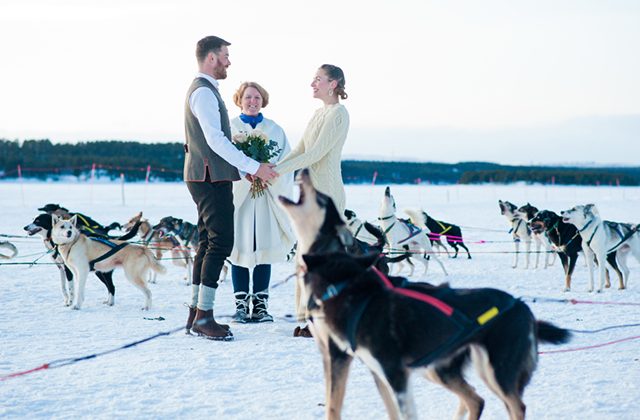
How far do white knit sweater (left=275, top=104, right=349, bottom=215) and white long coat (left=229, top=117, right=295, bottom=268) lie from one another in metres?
0.47

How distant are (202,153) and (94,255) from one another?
279 cm

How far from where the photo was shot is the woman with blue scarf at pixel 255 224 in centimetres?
532

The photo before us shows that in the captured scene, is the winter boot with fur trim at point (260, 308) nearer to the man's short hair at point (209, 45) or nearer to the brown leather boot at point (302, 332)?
the brown leather boot at point (302, 332)

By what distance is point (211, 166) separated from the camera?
4.56 meters

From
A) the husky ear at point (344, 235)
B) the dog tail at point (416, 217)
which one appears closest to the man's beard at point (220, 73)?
the husky ear at point (344, 235)

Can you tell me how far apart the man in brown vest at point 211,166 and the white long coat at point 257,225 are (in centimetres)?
50

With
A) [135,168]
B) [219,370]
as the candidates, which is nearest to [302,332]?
[219,370]

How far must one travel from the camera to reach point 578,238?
332 inches

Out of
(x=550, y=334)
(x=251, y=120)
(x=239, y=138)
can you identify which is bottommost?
(x=550, y=334)

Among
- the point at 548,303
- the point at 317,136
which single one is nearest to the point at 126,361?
the point at 317,136

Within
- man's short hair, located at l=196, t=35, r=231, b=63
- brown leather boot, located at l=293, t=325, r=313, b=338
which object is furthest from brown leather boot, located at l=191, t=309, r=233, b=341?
man's short hair, located at l=196, t=35, r=231, b=63

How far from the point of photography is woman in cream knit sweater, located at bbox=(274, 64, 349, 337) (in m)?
4.80

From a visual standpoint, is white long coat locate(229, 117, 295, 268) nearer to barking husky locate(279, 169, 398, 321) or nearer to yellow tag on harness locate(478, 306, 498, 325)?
barking husky locate(279, 169, 398, 321)

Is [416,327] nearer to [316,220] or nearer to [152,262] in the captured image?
[316,220]
